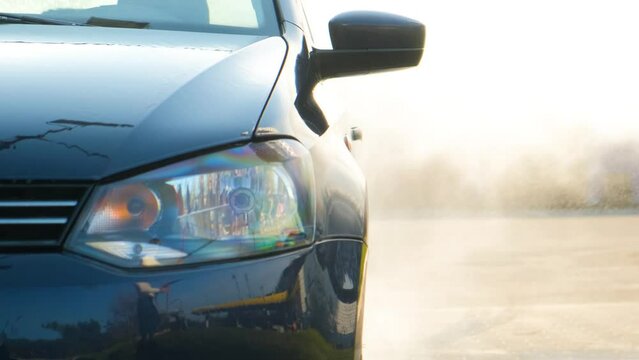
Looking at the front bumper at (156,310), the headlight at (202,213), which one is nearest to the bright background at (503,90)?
the headlight at (202,213)

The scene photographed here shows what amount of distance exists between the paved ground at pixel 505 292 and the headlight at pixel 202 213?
11.2ft

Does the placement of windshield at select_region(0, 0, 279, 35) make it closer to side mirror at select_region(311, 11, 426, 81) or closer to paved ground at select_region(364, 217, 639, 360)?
side mirror at select_region(311, 11, 426, 81)

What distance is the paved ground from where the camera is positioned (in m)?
6.03

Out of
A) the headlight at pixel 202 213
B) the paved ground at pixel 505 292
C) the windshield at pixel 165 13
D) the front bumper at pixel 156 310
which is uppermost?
the windshield at pixel 165 13

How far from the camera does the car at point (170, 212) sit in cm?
218

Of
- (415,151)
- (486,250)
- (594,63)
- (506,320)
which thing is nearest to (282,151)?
(506,320)

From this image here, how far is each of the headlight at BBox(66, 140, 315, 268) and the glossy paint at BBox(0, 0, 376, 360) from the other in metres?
0.03

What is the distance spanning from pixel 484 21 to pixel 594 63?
1760mm

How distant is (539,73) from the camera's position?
19156mm

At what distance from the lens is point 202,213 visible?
2.35m

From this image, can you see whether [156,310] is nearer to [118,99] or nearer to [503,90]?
[118,99]

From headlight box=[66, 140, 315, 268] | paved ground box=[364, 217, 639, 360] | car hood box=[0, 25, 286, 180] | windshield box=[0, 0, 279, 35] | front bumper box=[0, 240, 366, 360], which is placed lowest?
paved ground box=[364, 217, 639, 360]

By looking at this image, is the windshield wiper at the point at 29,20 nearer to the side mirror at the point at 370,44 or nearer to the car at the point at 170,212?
the car at the point at 170,212

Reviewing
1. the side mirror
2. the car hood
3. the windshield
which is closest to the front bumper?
the car hood
